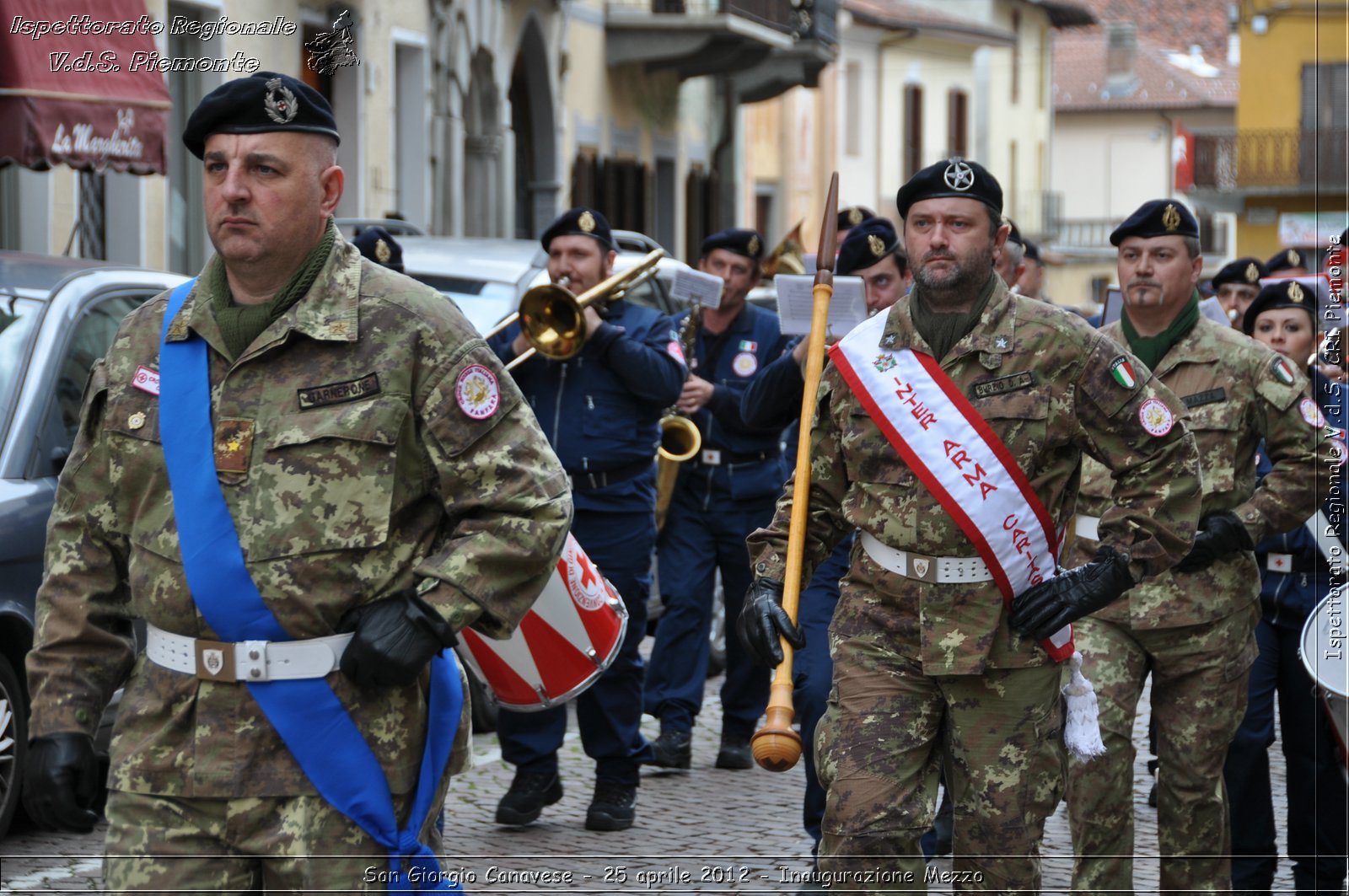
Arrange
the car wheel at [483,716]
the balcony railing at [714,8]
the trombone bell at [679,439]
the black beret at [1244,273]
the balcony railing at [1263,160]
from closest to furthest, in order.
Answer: the car wheel at [483,716] → the trombone bell at [679,439] → the black beret at [1244,273] → the balcony railing at [714,8] → the balcony railing at [1263,160]

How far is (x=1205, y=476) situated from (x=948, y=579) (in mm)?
1659

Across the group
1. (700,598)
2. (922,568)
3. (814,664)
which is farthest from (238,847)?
(700,598)

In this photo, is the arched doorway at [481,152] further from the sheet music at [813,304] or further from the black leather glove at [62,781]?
the black leather glove at [62,781]

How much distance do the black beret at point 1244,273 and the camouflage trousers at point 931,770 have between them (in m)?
6.63

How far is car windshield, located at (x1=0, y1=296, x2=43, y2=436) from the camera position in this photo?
7121mm

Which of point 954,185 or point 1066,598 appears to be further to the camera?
point 954,185

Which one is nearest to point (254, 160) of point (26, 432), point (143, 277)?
point (26, 432)

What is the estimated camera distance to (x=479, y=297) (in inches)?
384

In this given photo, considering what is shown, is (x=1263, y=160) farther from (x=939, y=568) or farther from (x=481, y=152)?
(x=939, y=568)

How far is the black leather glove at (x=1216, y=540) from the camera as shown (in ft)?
20.6

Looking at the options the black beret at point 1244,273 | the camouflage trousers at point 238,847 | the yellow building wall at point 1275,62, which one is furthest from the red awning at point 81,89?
the yellow building wall at point 1275,62

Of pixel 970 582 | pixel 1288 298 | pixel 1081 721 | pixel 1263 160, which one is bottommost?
pixel 1081 721

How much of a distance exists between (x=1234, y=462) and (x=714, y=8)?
2286cm

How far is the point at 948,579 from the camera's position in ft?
16.7
